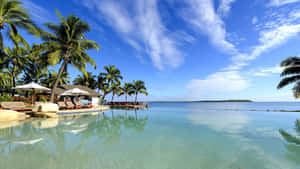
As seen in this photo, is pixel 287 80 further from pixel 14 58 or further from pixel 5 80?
pixel 5 80

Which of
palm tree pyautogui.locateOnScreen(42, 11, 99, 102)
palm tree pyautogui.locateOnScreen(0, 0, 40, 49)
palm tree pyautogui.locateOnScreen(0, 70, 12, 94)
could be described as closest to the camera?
palm tree pyautogui.locateOnScreen(0, 0, 40, 49)

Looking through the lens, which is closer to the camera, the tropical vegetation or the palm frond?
the tropical vegetation

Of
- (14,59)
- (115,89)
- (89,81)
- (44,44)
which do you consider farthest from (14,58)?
(115,89)

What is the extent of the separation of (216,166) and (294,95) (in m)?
16.9

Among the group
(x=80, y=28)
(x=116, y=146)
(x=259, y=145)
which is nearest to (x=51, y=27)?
(x=80, y=28)

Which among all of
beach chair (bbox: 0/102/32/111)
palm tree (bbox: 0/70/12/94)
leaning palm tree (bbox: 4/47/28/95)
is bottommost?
beach chair (bbox: 0/102/32/111)

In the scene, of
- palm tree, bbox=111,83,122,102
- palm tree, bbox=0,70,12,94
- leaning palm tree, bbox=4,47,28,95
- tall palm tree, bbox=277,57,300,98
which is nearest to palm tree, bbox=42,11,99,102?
leaning palm tree, bbox=4,47,28,95

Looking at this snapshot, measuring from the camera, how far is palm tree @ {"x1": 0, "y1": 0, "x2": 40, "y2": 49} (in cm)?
959

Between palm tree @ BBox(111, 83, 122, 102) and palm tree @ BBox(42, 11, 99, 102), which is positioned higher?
palm tree @ BBox(42, 11, 99, 102)

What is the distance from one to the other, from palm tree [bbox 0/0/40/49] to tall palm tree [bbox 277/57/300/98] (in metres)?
24.6

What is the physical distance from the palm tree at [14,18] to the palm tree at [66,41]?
216 centimetres

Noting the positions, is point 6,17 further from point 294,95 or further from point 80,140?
point 294,95

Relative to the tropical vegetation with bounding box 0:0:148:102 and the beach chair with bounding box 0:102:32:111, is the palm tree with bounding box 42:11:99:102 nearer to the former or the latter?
the tropical vegetation with bounding box 0:0:148:102

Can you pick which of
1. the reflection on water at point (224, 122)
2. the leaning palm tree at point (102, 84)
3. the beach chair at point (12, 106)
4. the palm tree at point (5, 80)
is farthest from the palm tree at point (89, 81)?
the reflection on water at point (224, 122)
